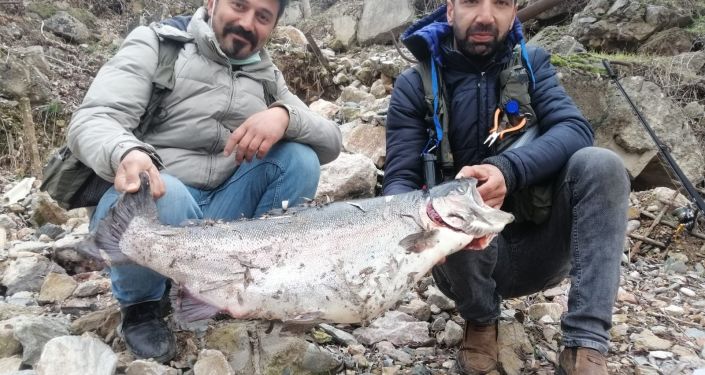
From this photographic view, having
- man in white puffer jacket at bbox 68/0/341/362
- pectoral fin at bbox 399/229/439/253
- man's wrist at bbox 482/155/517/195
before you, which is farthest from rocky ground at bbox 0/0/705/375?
man's wrist at bbox 482/155/517/195

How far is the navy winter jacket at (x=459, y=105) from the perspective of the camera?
3000 millimetres

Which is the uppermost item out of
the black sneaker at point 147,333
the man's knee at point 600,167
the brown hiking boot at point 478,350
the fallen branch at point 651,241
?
the man's knee at point 600,167

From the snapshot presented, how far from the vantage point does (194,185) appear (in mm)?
3045

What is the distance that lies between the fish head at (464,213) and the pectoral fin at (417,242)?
0.09 m

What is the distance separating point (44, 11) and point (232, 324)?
37.6ft

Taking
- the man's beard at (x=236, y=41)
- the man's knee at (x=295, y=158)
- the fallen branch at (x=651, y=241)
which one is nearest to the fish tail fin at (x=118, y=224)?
the man's knee at (x=295, y=158)

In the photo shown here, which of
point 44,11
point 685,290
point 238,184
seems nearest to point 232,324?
point 238,184

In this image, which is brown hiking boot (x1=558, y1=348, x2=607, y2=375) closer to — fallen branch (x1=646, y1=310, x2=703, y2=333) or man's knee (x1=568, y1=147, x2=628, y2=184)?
man's knee (x1=568, y1=147, x2=628, y2=184)

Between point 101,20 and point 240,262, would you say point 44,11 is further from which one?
point 240,262

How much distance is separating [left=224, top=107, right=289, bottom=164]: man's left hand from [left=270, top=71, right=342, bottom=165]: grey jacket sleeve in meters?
0.06

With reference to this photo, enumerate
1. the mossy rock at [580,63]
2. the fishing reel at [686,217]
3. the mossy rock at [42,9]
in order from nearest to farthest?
the fishing reel at [686,217] < the mossy rock at [580,63] < the mossy rock at [42,9]

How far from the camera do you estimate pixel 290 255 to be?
91.8 inches

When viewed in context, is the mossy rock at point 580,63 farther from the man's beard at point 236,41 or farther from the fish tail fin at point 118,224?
the fish tail fin at point 118,224

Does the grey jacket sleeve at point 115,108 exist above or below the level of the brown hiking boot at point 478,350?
above
